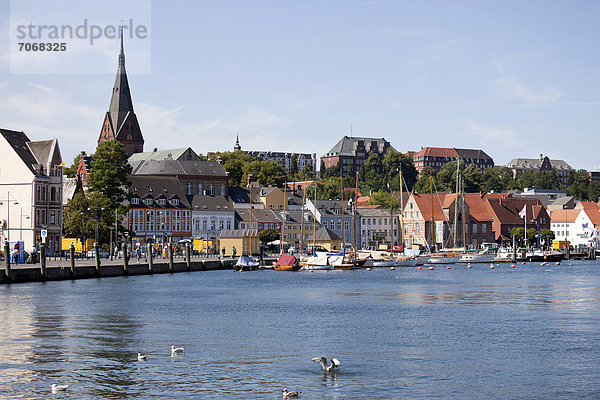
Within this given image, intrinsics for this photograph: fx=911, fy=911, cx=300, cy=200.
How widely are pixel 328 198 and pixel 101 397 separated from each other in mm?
165456

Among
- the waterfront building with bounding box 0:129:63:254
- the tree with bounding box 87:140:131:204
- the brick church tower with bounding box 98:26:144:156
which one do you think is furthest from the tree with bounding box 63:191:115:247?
the brick church tower with bounding box 98:26:144:156

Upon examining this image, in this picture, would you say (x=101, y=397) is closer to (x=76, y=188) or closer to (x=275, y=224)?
(x=76, y=188)

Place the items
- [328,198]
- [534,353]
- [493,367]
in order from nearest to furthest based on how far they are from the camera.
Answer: [493,367]
[534,353]
[328,198]

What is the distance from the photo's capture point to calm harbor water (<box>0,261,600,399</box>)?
32406 mm

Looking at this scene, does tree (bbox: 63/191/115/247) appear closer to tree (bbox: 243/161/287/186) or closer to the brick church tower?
tree (bbox: 243/161/287/186)

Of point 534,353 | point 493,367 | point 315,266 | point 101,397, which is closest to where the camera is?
point 101,397

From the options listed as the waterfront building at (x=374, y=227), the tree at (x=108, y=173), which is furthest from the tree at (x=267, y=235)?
the waterfront building at (x=374, y=227)

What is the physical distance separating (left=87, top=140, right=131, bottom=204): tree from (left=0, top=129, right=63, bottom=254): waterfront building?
10.0 m

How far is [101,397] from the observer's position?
30.7 metres

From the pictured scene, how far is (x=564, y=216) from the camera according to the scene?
197 m

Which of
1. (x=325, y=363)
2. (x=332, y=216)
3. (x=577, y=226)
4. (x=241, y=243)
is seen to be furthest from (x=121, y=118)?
(x=325, y=363)

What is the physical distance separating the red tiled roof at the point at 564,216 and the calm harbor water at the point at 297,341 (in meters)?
124

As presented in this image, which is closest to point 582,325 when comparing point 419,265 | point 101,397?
point 101,397

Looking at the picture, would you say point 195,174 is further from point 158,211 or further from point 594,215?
point 594,215
